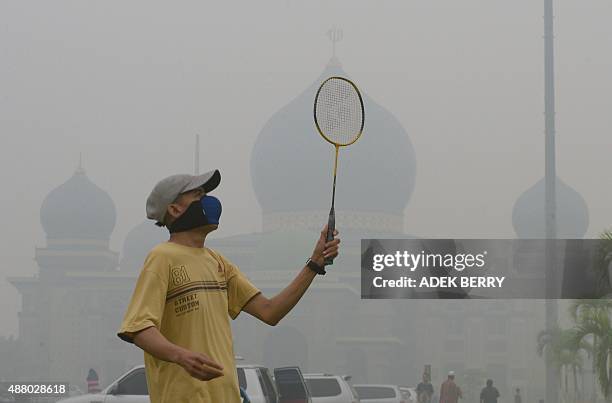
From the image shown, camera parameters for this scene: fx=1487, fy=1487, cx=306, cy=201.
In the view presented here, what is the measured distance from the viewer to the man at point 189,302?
4.07 metres

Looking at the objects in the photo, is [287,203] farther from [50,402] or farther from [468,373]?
[50,402]

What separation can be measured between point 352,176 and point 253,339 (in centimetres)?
961

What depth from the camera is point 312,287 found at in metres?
67.5

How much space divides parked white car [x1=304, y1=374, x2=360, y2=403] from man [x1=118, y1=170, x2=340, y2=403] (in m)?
18.0

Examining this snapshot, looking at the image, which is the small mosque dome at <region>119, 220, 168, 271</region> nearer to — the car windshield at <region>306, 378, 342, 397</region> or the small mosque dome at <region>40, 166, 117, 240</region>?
the small mosque dome at <region>40, 166, 117, 240</region>

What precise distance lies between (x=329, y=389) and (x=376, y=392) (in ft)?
27.2

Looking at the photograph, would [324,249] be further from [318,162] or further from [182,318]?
[318,162]

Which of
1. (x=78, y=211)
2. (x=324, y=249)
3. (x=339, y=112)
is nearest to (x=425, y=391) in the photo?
(x=339, y=112)

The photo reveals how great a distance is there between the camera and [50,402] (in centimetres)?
3831

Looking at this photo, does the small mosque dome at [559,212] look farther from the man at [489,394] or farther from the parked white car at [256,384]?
the parked white car at [256,384]

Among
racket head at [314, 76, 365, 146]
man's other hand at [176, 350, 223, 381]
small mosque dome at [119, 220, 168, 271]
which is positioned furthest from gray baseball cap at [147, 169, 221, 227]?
small mosque dome at [119, 220, 168, 271]

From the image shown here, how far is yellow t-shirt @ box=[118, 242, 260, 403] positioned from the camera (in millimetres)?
4125

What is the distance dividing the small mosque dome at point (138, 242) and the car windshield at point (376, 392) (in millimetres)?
37070

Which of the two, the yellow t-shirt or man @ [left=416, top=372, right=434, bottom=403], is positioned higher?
man @ [left=416, top=372, right=434, bottom=403]
